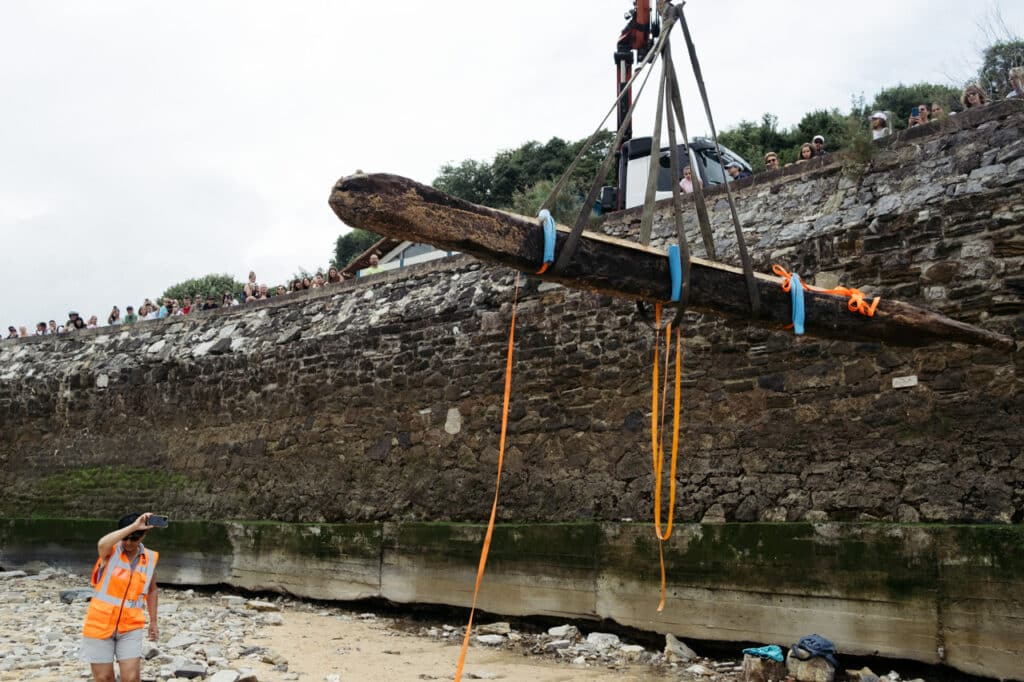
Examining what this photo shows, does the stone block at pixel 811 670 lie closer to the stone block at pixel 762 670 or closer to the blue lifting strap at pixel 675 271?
the stone block at pixel 762 670

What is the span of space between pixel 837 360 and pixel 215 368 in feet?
27.3

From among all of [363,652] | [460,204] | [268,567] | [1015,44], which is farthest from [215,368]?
[1015,44]

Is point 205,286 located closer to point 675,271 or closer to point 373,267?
point 373,267

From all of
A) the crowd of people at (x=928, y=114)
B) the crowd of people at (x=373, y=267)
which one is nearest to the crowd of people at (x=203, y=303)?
the crowd of people at (x=373, y=267)

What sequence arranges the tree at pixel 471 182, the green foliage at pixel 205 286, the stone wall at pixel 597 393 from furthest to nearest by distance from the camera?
the green foliage at pixel 205 286
the tree at pixel 471 182
the stone wall at pixel 597 393

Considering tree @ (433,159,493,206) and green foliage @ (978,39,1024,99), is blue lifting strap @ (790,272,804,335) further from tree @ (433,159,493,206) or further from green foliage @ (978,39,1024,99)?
tree @ (433,159,493,206)

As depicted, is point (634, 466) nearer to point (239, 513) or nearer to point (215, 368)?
point (239, 513)

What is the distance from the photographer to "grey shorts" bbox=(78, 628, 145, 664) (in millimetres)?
4602

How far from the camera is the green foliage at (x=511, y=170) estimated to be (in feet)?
99.6

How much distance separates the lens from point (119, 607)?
15.3 feet

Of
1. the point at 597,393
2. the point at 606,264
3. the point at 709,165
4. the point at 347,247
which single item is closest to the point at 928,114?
the point at 709,165

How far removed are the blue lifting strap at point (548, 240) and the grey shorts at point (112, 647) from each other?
2.97 meters

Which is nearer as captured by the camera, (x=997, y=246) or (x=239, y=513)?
(x=997, y=246)

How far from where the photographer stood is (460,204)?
147 inches
